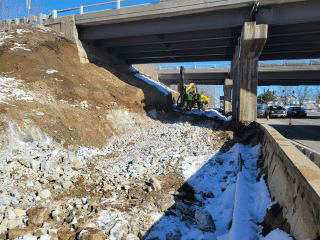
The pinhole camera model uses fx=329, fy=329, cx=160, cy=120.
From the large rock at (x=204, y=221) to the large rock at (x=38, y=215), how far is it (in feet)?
10.4

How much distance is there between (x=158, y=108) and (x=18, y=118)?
12.5 meters

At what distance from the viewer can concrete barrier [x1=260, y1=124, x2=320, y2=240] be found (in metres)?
3.91

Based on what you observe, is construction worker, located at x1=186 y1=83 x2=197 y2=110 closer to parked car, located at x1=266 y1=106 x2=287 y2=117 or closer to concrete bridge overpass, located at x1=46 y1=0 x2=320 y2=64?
concrete bridge overpass, located at x1=46 y1=0 x2=320 y2=64

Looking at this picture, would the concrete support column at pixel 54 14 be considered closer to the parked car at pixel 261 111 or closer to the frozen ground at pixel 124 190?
the frozen ground at pixel 124 190

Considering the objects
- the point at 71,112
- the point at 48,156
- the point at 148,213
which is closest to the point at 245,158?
the point at 148,213

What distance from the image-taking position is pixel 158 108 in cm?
2300

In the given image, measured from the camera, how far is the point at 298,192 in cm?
477

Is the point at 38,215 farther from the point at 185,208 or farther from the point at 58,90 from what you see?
the point at 58,90

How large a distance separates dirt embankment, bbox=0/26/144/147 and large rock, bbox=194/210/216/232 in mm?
6644

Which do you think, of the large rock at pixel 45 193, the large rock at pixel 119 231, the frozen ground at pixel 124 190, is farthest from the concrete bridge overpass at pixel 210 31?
the large rock at pixel 119 231

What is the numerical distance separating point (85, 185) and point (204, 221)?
11.1 feet

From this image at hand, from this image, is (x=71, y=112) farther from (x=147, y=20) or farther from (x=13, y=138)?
(x=147, y=20)

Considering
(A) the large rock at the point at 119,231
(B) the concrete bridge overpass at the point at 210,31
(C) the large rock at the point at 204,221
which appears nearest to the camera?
(A) the large rock at the point at 119,231

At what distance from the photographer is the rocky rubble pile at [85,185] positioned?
256 inches
